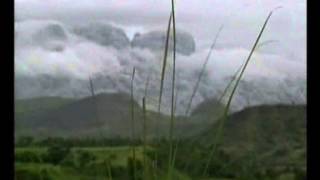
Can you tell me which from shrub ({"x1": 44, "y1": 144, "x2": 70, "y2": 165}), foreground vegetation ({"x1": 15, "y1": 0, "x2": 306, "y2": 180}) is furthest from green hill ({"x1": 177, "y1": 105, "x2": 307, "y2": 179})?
shrub ({"x1": 44, "y1": 144, "x2": 70, "y2": 165})

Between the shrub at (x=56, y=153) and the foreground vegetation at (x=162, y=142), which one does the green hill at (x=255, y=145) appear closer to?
the foreground vegetation at (x=162, y=142)

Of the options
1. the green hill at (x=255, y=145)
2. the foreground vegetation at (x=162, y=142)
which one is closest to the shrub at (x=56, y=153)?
the foreground vegetation at (x=162, y=142)

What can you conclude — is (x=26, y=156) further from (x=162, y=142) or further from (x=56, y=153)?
(x=162, y=142)

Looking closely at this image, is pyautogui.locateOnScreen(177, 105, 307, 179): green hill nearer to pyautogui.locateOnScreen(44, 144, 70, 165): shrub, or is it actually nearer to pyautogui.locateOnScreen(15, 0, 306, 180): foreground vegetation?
pyautogui.locateOnScreen(15, 0, 306, 180): foreground vegetation

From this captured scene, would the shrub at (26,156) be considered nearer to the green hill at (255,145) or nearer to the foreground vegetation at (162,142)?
the foreground vegetation at (162,142)

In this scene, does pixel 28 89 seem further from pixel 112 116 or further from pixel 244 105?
pixel 244 105

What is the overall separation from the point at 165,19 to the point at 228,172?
0.26 m

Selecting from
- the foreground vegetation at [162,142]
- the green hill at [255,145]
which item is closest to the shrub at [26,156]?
the foreground vegetation at [162,142]

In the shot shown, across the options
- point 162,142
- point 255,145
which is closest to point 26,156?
point 162,142

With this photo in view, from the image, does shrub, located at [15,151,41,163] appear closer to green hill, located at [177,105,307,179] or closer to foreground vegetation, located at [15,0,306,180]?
foreground vegetation, located at [15,0,306,180]

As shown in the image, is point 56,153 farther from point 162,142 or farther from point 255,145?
point 255,145

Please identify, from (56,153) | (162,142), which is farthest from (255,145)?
(56,153)

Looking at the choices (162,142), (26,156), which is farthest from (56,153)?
(162,142)
